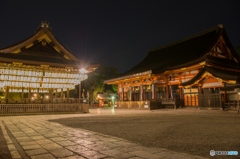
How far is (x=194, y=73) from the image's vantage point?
18.1 metres

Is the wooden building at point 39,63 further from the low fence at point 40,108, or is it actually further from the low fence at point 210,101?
the low fence at point 210,101

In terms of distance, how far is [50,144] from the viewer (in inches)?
147

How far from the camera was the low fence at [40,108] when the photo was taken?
486 inches

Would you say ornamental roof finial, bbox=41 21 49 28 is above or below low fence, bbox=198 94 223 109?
above

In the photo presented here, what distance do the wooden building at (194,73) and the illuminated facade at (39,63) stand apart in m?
9.21

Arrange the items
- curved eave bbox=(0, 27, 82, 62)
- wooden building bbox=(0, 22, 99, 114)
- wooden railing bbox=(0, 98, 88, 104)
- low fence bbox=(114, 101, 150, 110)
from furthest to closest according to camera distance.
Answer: low fence bbox=(114, 101, 150, 110), curved eave bbox=(0, 27, 82, 62), wooden railing bbox=(0, 98, 88, 104), wooden building bbox=(0, 22, 99, 114)

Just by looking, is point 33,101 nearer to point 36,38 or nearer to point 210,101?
point 36,38

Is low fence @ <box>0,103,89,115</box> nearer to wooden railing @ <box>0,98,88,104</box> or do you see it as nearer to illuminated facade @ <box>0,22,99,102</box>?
wooden railing @ <box>0,98,88,104</box>

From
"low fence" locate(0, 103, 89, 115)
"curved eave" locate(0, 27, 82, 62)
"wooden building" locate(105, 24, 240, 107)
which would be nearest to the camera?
"low fence" locate(0, 103, 89, 115)

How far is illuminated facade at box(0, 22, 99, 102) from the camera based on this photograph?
12.7m

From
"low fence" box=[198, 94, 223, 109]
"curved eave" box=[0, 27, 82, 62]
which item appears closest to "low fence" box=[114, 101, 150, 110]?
"low fence" box=[198, 94, 223, 109]

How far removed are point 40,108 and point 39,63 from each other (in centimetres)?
386

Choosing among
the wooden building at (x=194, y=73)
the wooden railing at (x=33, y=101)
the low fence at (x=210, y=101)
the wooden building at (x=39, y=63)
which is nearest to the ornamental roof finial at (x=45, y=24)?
the wooden building at (x=39, y=63)

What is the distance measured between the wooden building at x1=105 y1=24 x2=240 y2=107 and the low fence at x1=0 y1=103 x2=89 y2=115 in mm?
9265
